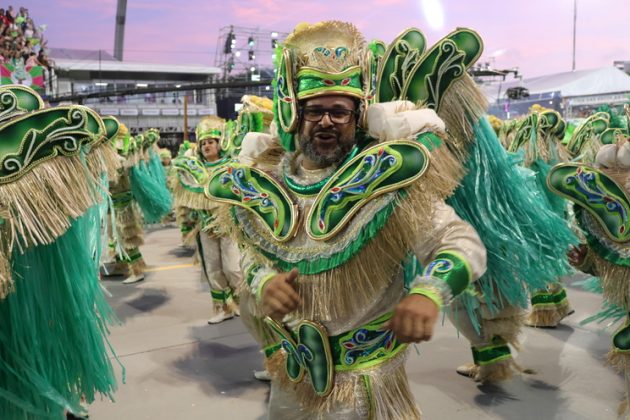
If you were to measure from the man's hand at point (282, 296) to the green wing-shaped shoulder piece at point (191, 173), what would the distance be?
9.84 ft

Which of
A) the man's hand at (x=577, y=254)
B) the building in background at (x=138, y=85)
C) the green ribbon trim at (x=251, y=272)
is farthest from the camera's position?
A: the building in background at (x=138, y=85)

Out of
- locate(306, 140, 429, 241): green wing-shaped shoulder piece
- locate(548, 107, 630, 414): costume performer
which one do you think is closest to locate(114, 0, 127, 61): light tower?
locate(548, 107, 630, 414): costume performer

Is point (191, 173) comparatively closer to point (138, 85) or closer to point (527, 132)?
point (527, 132)

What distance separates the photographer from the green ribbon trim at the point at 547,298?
4.27m

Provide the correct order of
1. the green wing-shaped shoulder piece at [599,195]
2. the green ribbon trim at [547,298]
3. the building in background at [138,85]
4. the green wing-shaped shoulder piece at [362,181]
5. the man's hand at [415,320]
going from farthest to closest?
the building in background at [138,85] < the green ribbon trim at [547,298] < the green wing-shaped shoulder piece at [599,195] < the green wing-shaped shoulder piece at [362,181] < the man's hand at [415,320]

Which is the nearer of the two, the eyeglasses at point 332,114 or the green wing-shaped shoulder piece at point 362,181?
the green wing-shaped shoulder piece at point 362,181

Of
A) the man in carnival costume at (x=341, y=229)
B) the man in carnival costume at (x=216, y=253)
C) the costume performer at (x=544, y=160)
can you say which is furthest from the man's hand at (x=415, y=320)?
the costume performer at (x=544, y=160)

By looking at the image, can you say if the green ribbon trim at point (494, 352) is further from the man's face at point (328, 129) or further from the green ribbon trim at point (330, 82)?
the green ribbon trim at point (330, 82)

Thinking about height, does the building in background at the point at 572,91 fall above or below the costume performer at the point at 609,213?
above

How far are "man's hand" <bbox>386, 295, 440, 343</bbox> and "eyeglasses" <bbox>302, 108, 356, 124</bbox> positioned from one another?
25.0 inches

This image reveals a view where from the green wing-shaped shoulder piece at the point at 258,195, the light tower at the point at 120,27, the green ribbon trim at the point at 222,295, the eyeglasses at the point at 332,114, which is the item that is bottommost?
the green ribbon trim at the point at 222,295

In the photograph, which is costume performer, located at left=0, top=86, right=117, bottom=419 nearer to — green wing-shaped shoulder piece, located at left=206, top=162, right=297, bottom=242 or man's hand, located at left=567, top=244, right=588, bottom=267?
green wing-shaped shoulder piece, located at left=206, top=162, right=297, bottom=242

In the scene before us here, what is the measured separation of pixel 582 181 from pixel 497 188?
34 cm

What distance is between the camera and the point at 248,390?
3.40 metres
